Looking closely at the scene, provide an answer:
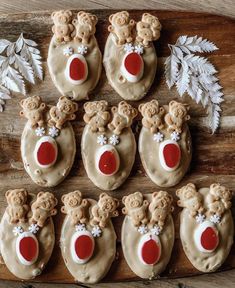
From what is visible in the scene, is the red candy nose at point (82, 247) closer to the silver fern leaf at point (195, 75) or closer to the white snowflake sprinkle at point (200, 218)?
the white snowflake sprinkle at point (200, 218)

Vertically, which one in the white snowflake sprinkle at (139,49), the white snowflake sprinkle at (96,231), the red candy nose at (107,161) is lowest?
the white snowflake sprinkle at (96,231)

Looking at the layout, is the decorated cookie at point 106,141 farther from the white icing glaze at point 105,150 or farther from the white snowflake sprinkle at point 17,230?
the white snowflake sprinkle at point 17,230

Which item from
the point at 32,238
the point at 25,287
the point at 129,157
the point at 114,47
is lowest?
the point at 25,287

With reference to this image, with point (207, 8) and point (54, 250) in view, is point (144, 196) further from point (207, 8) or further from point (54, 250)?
point (207, 8)

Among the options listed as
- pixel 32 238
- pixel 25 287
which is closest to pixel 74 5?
pixel 32 238

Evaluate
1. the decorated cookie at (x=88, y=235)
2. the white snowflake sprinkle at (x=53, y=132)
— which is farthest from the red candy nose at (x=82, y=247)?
the white snowflake sprinkle at (x=53, y=132)

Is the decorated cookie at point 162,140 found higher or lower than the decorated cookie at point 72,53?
lower

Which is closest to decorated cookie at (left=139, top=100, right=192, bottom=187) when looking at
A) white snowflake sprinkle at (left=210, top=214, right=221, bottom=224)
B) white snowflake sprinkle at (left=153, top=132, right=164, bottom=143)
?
white snowflake sprinkle at (left=153, top=132, right=164, bottom=143)

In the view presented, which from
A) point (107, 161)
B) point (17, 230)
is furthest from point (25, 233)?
point (107, 161)
